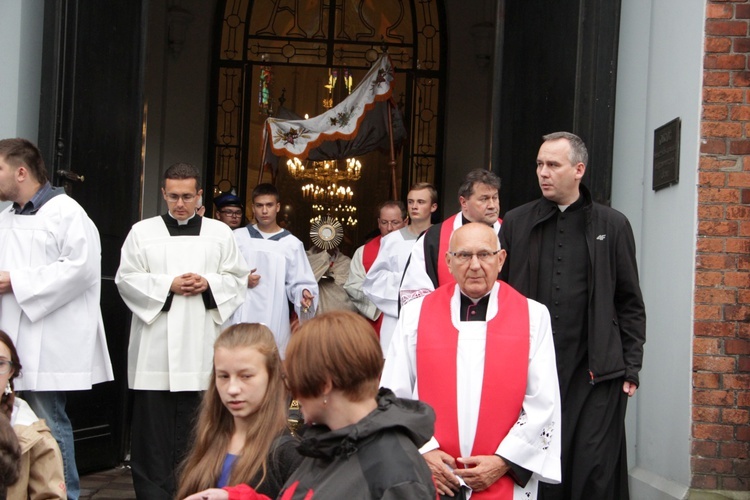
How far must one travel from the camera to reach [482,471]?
4176mm

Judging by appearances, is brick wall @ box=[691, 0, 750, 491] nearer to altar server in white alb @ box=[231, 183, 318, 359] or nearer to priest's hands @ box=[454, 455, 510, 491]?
priest's hands @ box=[454, 455, 510, 491]

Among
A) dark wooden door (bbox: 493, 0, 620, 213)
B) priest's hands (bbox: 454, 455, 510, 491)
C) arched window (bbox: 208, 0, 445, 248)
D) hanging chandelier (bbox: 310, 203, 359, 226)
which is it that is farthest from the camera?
hanging chandelier (bbox: 310, 203, 359, 226)

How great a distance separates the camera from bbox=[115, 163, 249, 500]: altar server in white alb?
6.57 meters

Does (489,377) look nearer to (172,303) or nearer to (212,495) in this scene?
(212,495)

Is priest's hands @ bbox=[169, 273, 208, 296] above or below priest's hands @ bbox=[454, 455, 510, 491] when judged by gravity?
above

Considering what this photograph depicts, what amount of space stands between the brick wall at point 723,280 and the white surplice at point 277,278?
3.53 metres

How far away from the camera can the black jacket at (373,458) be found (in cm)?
248

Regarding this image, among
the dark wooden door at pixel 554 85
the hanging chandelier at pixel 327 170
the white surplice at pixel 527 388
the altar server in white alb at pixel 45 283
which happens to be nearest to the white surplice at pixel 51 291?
the altar server in white alb at pixel 45 283

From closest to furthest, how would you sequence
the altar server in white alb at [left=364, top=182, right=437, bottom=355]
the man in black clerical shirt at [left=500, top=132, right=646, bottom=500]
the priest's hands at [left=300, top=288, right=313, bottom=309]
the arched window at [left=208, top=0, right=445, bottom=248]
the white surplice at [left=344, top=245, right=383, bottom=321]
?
the man in black clerical shirt at [left=500, top=132, right=646, bottom=500] → the priest's hands at [left=300, top=288, right=313, bottom=309] → the altar server in white alb at [left=364, top=182, right=437, bottom=355] → the white surplice at [left=344, top=245, right=383, bottom=321] → the arched window at [left=208, top=0, right=445, bottom=248]

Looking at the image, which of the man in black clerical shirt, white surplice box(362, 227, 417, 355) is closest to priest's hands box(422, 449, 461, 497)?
A: the man in black clerical shirt

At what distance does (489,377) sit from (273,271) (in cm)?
454

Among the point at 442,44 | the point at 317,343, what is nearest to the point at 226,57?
the point at 442,44

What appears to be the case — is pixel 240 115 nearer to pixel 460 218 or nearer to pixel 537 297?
pixel 460 218

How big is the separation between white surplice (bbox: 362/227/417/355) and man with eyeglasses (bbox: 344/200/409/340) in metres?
→ 0.37
